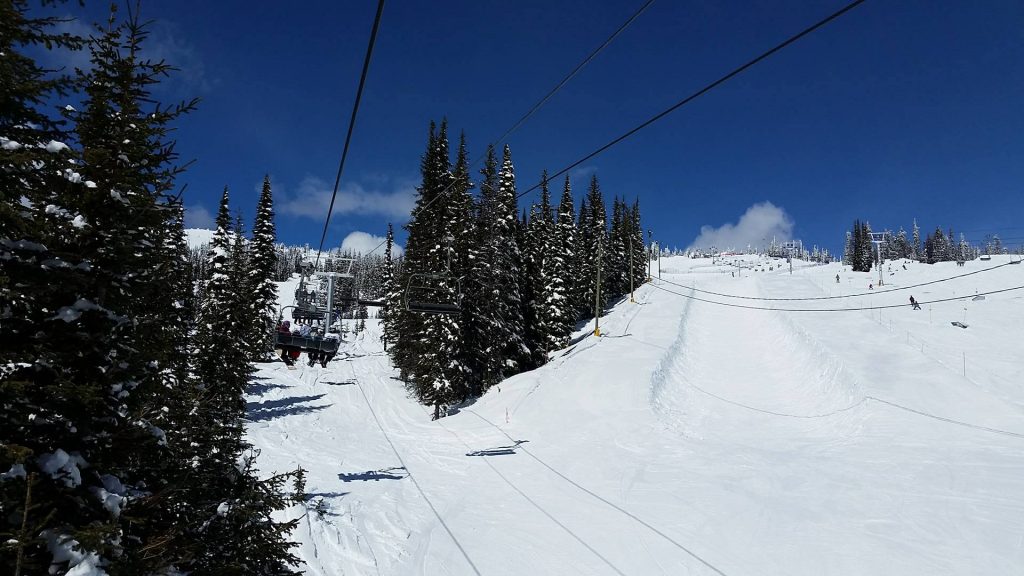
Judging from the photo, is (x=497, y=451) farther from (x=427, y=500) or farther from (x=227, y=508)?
(x=227, y=508)

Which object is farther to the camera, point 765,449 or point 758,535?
point 765,449

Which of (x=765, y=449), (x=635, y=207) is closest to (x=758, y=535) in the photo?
(x=765, y=449)

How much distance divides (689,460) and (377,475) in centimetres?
1230

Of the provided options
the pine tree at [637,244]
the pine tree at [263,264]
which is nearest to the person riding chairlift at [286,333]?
the pine tree at [263,264]

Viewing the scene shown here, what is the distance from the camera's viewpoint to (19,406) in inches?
176

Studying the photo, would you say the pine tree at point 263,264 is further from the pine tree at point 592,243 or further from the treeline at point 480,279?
the pine tree at point 592,243

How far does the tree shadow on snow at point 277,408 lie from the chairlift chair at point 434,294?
10649 millimetres

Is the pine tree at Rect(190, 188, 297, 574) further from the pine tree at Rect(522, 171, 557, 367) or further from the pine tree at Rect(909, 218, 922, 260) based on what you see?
the pine tree at Rect(909, 218, 922, 260)

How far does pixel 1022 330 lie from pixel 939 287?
95.3ft

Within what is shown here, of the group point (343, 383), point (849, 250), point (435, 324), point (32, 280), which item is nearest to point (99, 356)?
point (32, 280)

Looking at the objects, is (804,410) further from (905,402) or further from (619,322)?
(619,322)

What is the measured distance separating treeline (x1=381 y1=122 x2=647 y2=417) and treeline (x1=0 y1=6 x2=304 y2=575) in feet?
57.5

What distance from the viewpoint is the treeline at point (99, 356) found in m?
4.34

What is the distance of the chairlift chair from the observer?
18453 mm
